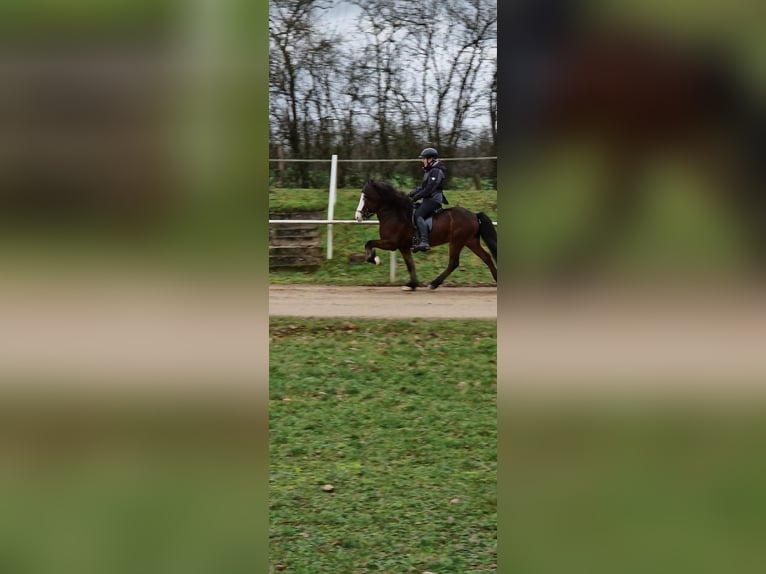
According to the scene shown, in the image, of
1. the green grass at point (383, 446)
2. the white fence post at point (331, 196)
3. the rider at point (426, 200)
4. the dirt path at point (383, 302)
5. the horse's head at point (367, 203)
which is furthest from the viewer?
the white fence post at point (331, 196)

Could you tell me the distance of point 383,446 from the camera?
4.20 metres

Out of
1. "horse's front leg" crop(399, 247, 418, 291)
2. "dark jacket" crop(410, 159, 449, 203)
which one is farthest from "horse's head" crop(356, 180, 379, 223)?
"horse's front leg" crop(399, 247, 418, 291)

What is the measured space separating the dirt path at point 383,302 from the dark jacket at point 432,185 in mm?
1008

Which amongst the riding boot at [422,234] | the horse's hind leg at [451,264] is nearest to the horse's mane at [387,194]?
the riding boot at [422,234]

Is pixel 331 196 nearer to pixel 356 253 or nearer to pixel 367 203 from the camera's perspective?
pixel 356 253

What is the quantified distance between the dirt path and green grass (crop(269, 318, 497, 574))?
0.35 metres
